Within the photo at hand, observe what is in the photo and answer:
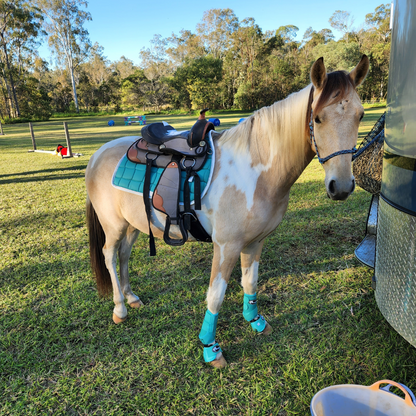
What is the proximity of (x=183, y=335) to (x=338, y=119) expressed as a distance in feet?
6.45

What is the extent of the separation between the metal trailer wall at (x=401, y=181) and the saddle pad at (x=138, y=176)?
1.09 meters

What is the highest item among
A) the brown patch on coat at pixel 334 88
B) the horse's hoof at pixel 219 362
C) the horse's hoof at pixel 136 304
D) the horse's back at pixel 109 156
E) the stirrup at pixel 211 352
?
the brown patch on coat at pixel 334 88

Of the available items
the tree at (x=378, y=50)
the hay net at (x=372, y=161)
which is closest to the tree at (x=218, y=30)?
the tree at (x=378, y=50)

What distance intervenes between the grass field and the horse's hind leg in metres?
0.13

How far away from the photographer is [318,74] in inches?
57.4

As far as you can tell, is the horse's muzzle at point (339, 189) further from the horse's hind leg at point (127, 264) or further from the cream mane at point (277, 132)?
the horse's hind leg at point (127, 264)

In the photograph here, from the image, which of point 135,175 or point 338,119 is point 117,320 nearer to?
point 135,175

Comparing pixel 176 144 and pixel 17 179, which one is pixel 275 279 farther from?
pixel 17 179

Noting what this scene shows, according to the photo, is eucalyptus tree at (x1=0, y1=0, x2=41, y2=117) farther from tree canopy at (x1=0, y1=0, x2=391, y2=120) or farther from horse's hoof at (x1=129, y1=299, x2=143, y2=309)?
horse's hoof at (x1=129, y1=299, x2=143, y2=309)

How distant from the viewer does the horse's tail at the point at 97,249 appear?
2.69 meters

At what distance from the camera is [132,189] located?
86.2 inches

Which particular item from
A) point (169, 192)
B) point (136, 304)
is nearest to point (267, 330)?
point (136, 304)

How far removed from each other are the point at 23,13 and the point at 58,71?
2634 centimetres

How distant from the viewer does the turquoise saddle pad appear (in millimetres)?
1993
